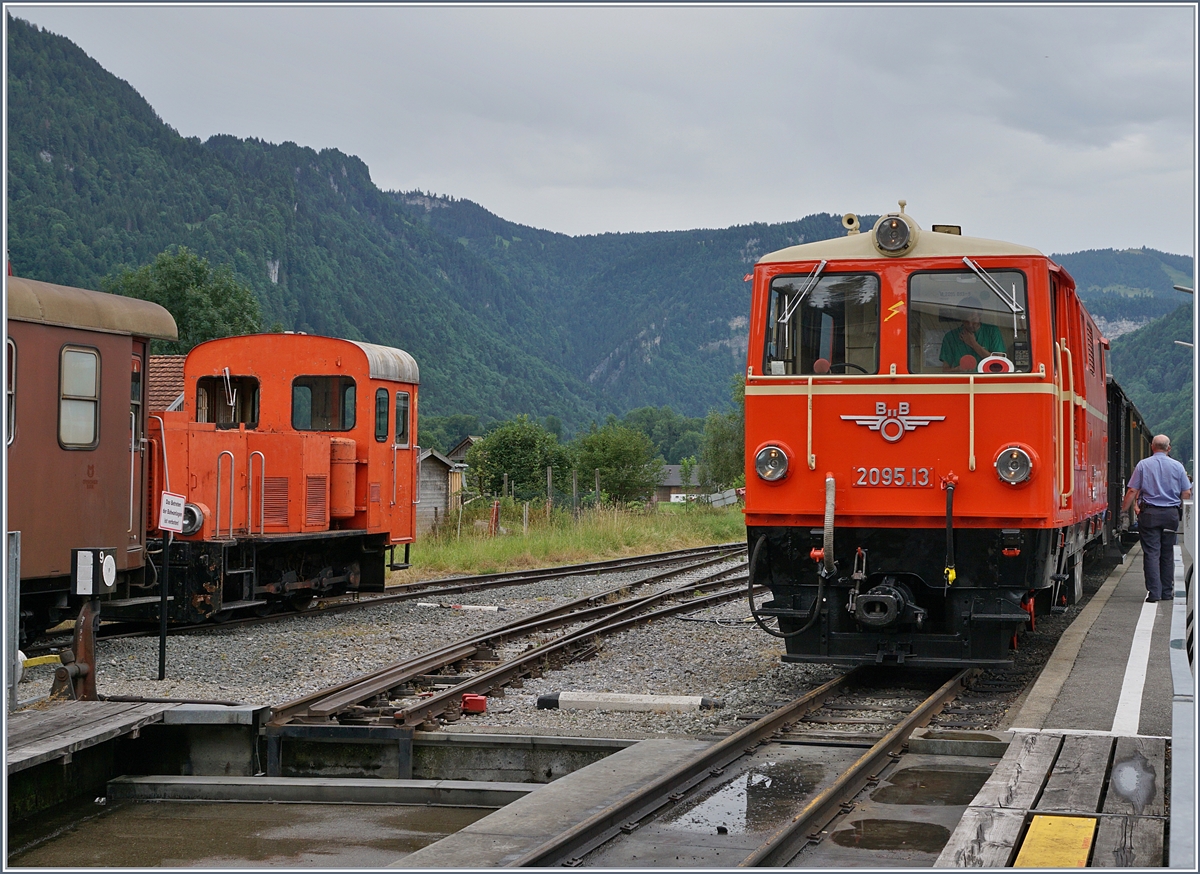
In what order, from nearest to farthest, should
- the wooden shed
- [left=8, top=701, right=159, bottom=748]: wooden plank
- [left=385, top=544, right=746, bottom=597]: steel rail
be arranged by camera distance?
[left=8, top=701, right=159, bottom=748]: wooden plank < [left=385, top=544, right=746, bottom=597]: steel rail < the wooden shed

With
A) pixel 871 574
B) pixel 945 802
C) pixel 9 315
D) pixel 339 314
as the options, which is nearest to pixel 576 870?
pixel 945 802

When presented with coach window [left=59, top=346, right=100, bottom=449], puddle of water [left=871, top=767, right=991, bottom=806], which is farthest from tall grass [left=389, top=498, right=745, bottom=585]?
puddle of water [left=871, top=767, right=991, bottom=806]

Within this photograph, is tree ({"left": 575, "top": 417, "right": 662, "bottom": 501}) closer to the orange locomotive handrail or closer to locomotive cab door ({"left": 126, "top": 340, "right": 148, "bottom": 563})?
locomotive cab door ({"left": 126, "top": 340, "right": 148, "bottom": 563})

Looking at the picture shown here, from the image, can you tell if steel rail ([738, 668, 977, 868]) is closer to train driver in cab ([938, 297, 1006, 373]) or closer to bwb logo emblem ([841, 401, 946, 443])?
bwb logo emblem ([841, 401, 946, 443])

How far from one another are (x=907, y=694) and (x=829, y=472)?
1767 millimetres

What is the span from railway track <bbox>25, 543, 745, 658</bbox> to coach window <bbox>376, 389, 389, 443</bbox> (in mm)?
2139

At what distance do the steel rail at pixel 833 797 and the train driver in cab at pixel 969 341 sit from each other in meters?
2.37

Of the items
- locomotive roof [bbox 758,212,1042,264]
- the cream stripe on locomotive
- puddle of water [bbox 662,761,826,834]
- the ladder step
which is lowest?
puddle of water [bbox 662,761,826,834]

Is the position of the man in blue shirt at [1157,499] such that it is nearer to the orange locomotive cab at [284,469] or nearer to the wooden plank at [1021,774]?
the wooden plank at [1021,774]

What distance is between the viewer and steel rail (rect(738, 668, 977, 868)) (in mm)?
5016

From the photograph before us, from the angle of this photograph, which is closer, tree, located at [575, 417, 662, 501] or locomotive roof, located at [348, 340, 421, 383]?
locomotive roof, located at [348, 340, 421, 383]

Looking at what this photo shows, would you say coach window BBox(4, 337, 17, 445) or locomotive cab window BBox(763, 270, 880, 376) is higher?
locomotive cab window BBox(763, 270, 880, 376)

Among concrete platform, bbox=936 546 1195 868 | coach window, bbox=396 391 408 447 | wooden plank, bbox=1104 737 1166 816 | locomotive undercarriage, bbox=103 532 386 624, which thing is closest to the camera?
concrete platform, bbox=936 546 1195 868

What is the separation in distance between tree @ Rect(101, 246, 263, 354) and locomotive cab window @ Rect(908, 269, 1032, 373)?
53.7 m
